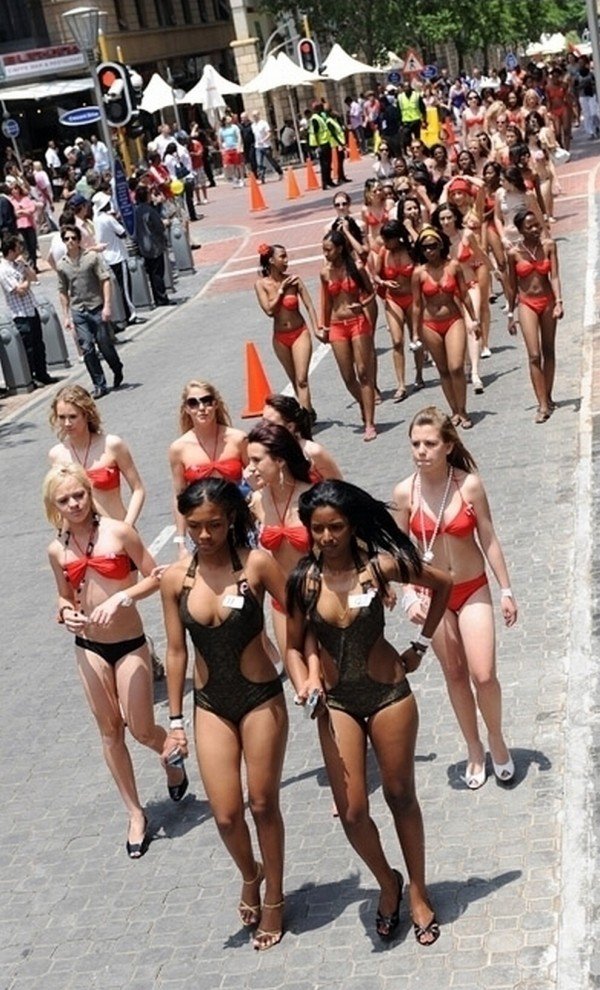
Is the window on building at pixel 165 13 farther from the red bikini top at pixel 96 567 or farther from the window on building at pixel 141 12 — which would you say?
the red bikini top at pixel 96 567

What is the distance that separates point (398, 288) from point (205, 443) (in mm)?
7045

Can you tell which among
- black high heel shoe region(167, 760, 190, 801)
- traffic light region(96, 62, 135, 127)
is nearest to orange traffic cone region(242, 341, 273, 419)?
black high heel shoe region(167, 760, 190, 801)

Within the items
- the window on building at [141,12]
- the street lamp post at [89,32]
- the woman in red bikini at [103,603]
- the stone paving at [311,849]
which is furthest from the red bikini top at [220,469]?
the window on building at [141,12]

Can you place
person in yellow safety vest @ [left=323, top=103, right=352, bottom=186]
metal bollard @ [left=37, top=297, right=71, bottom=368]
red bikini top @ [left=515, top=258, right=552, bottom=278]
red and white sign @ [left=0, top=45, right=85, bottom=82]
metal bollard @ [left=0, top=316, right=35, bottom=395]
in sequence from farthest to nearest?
1. red and white sign @ [left=0, top=45, right=85, bottom=82]
2. person in yellow safety vest @ [left=323, top=103, right=352, bottom=186]
3. metal bollard @ [left=37, top=297, right=71, bottom=368]
4. metal bollard @ [left=0, top=316, right=35, bottom=395]
5. red bikini top @ [left=515, top=258, right=552, bottom=278]

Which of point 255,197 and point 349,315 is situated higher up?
point 349,315

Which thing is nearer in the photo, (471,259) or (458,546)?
(458,546)

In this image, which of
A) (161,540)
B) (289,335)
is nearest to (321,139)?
(289,335)

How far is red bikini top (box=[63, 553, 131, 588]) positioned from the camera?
7520 mm

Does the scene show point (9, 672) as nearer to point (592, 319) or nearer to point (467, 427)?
point (467, 427)

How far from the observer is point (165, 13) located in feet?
221

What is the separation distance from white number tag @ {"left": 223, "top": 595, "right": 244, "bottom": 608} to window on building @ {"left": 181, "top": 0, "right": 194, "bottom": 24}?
65854 mm

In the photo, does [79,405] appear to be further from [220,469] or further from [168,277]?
[168,277]

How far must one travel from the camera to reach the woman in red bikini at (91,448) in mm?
9227

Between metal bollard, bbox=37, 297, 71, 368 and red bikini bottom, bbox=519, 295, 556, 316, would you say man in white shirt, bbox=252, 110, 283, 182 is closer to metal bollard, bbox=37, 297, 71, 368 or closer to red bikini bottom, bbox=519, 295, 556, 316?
metal bollard, bbox=37, 297, 71, 368
